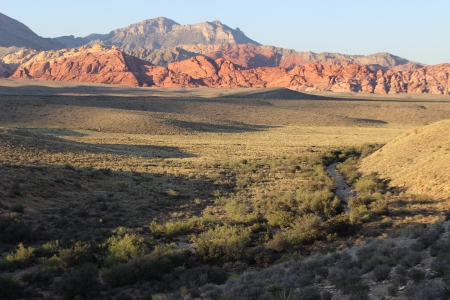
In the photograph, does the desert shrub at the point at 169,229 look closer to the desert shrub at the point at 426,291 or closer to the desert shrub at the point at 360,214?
the desert shrub at the point at 360,214

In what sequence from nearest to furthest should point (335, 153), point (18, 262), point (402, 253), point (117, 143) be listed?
point (402, 253) → point (18, 262) → point (335, 153) → point (117, 143)

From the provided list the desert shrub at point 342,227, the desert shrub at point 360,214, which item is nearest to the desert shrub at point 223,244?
the desert shrub at point 342,227

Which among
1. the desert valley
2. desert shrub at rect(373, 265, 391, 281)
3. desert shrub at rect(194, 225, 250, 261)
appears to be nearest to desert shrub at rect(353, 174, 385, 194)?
the desert valley

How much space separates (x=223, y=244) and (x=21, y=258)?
5.52 m

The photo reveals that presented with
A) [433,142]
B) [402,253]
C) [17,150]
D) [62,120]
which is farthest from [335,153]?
[62,120]

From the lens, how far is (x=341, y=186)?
1048 inches

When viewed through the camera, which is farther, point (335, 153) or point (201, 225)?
point (335, 153)

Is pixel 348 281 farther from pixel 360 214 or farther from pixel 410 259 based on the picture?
pixel 360 214

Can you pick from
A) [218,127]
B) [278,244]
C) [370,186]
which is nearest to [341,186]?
[370,186]

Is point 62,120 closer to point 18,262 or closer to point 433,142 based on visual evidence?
point 433,142

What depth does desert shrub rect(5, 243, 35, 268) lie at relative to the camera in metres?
12.4

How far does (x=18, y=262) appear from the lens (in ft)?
40.5

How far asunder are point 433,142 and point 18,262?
25.6 metres

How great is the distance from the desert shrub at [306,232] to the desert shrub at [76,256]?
588cm
